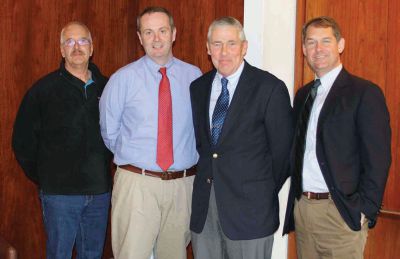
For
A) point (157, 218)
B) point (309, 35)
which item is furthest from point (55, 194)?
point (309, 35)

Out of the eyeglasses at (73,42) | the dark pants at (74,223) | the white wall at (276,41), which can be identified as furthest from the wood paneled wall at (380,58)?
the dark pants at (74,223)

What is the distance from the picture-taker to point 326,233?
2357mm

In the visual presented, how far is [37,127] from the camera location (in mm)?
3105

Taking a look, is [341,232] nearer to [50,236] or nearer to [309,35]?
[309,35]

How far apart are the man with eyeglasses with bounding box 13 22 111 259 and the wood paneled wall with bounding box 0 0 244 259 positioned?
471mm

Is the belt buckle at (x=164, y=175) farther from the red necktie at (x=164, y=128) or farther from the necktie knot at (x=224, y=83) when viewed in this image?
the necktie knot at (x=224, y=83)

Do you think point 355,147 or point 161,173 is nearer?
point 355,147

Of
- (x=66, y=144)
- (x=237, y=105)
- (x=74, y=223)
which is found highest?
(x=237, y=105)

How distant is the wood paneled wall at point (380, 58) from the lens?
2.75 meters

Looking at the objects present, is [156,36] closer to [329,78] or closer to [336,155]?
[329,78]

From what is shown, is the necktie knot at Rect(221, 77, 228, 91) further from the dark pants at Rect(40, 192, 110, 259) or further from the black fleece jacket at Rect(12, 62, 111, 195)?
the dark pants at Rect(40, 192, 110, 259)

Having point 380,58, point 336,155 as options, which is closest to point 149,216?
point 336,155

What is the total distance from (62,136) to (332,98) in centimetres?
155

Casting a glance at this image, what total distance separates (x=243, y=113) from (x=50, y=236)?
4.68 feet
